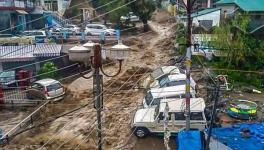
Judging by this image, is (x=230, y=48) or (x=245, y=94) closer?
(x=245, y=94)

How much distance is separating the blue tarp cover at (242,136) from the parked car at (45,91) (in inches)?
449

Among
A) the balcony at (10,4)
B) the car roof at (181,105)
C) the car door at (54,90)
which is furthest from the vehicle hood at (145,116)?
the balcony at (10,4)

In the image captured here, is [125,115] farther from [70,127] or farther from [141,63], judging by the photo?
[141,63]

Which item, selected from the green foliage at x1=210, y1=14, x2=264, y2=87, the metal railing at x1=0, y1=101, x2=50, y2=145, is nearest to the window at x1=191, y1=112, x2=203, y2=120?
the metal railing at x1=0, y1=101, x2=50, y2=145

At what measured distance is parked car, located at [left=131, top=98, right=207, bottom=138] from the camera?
48.7 feet

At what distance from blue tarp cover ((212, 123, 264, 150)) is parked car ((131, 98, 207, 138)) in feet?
3.86

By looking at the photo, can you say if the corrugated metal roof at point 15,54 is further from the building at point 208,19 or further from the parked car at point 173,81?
the building at point 208,19

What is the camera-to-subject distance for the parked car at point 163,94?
1731 centimetres

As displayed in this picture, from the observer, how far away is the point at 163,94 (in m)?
17.6

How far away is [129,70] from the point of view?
92.4 feet

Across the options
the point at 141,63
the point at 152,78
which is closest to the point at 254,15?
the point at 141,63

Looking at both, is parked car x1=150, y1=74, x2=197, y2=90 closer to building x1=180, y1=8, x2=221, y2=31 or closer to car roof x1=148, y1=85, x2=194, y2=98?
car roof x1=148, y1=85, x2=194, y2=98

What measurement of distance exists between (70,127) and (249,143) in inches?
370

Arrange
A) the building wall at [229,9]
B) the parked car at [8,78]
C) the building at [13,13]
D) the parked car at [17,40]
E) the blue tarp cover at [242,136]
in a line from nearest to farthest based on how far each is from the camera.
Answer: the blue tarp cover at [242,136]
the parked car at [8,78]
the parked car at [17,40]
the building wall at [229,9]
the building at [13,13]
